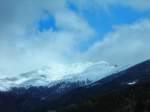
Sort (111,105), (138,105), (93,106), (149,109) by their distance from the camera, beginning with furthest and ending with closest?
(93,106), (111,105), (138,105), (149,109)

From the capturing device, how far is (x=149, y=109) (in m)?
114

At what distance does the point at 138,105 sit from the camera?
130500mm

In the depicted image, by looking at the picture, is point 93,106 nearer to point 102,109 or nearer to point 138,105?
point 102,109

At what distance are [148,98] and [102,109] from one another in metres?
49.4

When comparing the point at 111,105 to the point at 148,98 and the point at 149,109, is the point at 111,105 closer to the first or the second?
the point at 148,98

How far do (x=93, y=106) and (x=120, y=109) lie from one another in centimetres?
4617

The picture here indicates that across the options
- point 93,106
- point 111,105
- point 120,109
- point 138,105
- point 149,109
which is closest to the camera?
point 149,109

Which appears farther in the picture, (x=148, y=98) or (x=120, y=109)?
(x=120, y=109)

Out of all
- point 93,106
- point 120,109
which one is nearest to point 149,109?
point 120,109

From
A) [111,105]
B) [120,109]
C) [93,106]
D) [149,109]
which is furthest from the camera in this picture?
[93,106]

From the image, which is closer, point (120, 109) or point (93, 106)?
point (120, 109)

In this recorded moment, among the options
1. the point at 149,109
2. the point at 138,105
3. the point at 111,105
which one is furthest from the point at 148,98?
the point at 111,105

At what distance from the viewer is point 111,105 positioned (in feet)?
567

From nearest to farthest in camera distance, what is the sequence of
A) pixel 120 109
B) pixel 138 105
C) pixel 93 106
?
pixel 138 105 → pixel 120 109 → pixel 93 106
